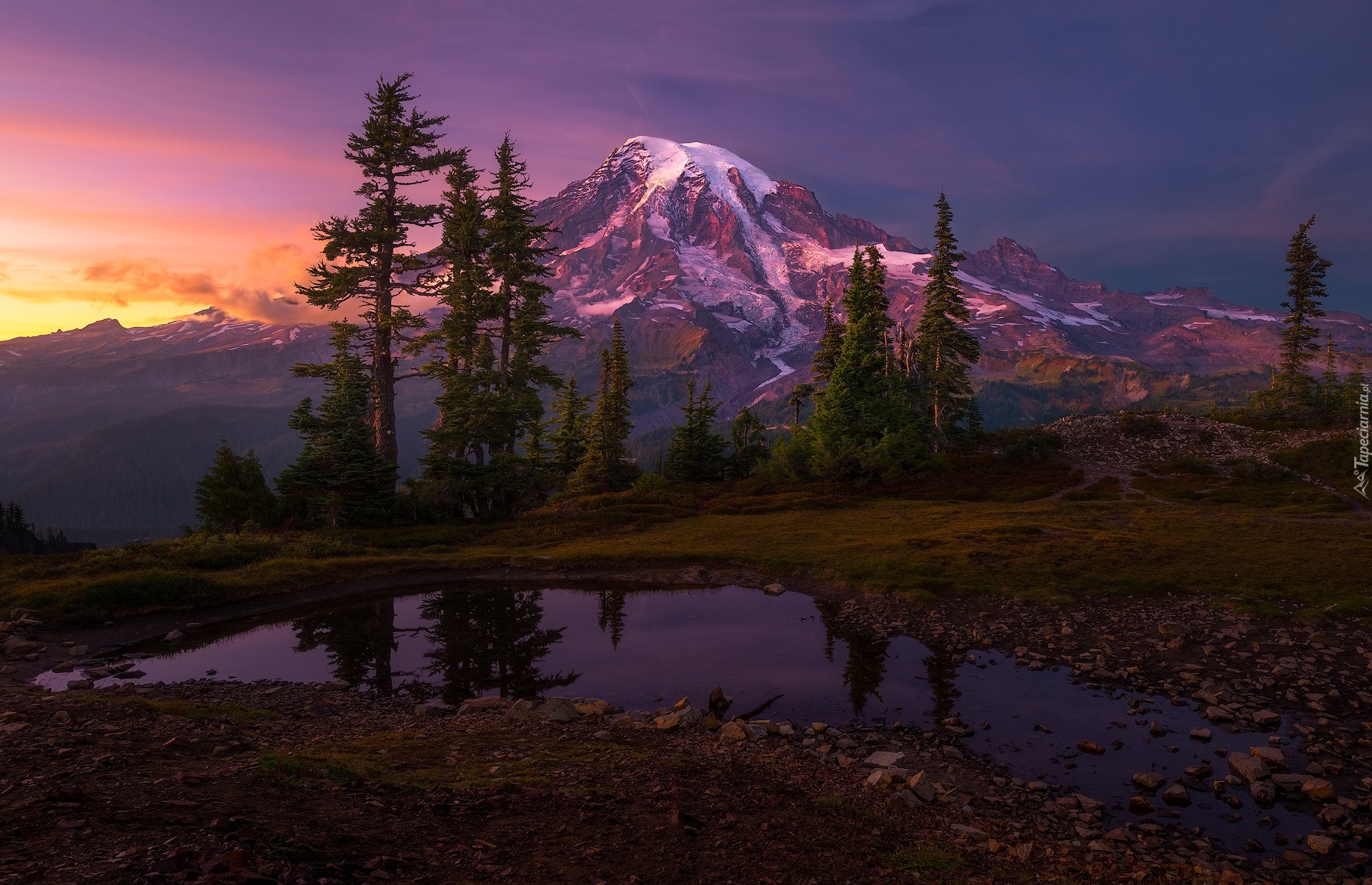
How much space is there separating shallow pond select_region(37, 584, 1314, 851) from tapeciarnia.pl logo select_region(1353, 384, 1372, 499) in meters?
41.3

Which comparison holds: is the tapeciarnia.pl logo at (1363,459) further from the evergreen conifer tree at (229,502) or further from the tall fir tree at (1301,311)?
the evergreen conifer tree at (229,502)

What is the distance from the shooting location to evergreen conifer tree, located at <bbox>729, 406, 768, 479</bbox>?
223ft

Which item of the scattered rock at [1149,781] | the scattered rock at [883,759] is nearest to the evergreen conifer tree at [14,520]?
the scattered rock at [883,759]

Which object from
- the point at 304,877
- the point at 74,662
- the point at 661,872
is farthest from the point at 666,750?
the point at 74,662

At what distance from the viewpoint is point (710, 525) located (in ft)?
131

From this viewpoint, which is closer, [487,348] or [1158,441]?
[487,348]

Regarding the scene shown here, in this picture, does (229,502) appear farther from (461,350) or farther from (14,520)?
(14,520)

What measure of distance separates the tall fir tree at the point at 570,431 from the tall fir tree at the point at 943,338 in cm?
3573

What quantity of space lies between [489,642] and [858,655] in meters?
11.8

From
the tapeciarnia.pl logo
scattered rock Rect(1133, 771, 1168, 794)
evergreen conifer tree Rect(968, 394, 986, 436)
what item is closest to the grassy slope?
the tapeciarnia.pl logo

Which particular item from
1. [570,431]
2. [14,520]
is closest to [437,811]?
[570,431]

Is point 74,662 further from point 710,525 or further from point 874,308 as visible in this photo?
point 874,308

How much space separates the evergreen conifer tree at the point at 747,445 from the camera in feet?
223

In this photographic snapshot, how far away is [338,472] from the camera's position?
39.0m
